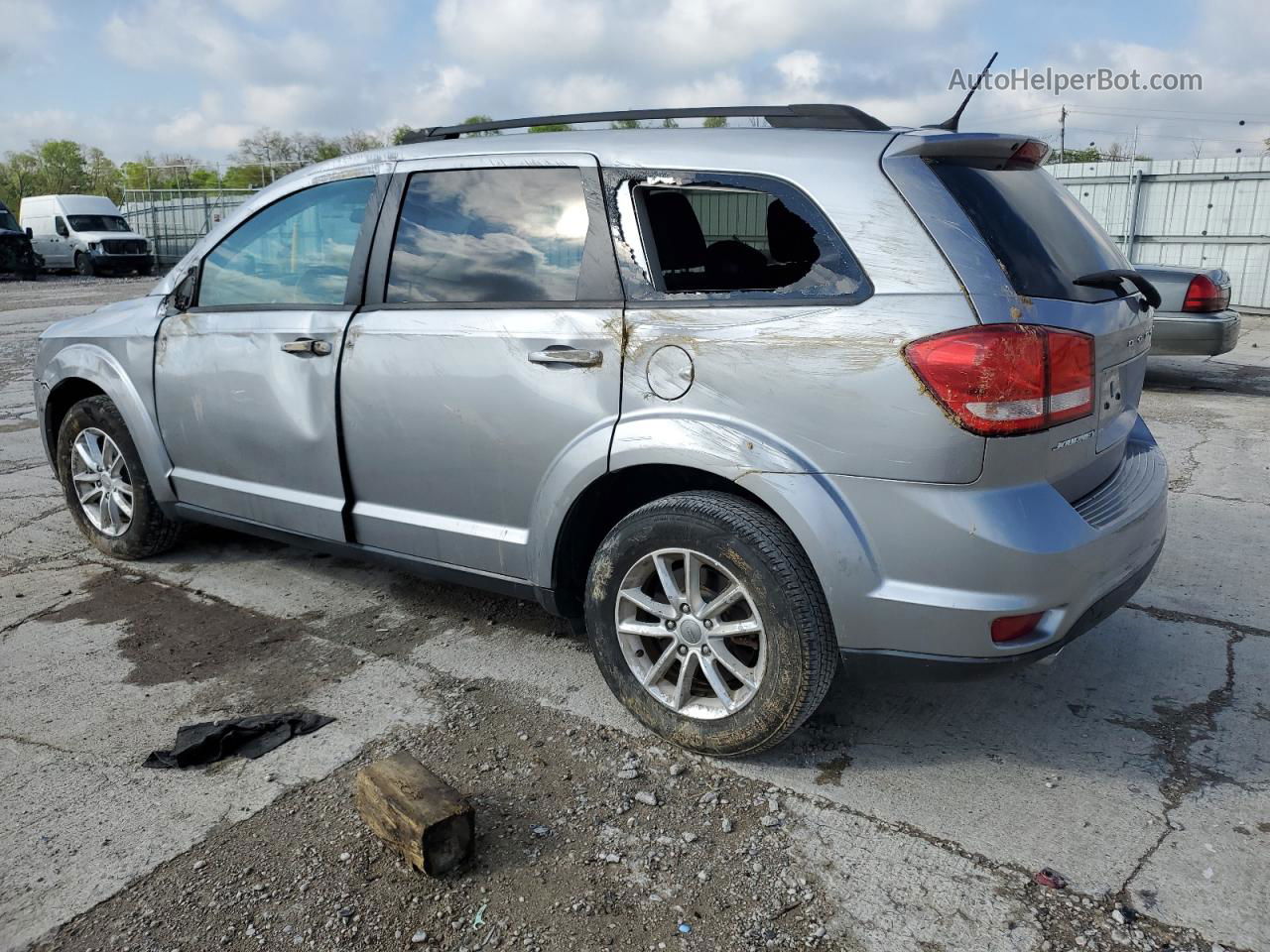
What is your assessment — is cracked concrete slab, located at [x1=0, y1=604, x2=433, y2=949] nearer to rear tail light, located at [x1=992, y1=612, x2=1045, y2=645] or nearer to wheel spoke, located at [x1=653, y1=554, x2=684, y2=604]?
wheel spoke, located at [x1=653, y1=554, x2=684, y2=604]

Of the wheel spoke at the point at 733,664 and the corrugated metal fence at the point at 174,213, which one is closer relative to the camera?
the wheel spoke at the point at 733,664

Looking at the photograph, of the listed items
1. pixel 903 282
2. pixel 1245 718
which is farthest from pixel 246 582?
pixel 1245 718

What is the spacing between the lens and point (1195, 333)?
344 inches

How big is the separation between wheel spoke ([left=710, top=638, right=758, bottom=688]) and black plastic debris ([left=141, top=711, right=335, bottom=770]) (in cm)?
129

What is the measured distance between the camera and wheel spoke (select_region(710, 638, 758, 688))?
9.40 feet

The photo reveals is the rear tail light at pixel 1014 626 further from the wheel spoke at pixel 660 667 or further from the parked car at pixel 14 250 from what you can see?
the parked car at pixel 14 250

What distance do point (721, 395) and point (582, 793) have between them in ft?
3.87

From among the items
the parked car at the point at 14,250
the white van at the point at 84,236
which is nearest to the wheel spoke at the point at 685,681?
the parked car at the point at 14,250

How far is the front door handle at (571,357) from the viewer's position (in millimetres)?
2998

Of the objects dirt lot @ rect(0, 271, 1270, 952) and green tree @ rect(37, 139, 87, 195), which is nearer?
dirt lot @ rect(0, 271, 1270, 952)

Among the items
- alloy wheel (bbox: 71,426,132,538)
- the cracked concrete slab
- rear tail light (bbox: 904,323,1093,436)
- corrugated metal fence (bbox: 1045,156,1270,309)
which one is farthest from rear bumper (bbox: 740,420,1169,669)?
corrugated metal fence (bbox: 1045,156,1270,309)

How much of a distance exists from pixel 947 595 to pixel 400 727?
1.73 m

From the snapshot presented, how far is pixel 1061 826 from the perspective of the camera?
8.76ft

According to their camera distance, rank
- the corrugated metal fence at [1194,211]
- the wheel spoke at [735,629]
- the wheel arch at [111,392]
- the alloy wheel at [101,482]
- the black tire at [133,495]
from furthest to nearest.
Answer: the corrugated metal fence at [1194,211] → the alloy wheel at [101,482] → the black tire at [133,495] → the wheel arch at [111,392] → the wheel spoke at [735,629]
